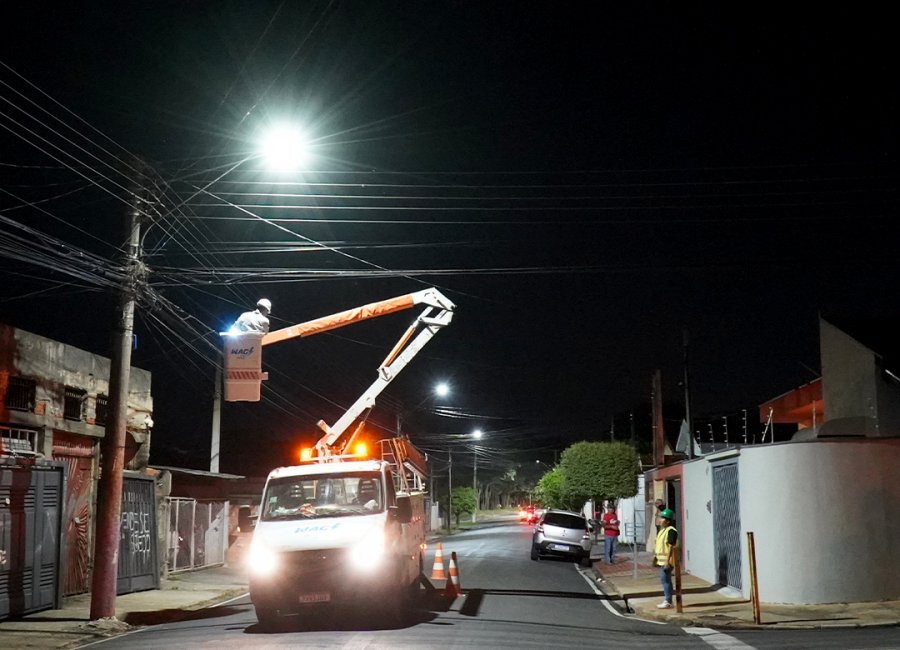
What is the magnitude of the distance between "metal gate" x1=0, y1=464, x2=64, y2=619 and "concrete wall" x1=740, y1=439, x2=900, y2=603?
12.0 meters

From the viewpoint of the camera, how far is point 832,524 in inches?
658

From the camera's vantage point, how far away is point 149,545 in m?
20.6

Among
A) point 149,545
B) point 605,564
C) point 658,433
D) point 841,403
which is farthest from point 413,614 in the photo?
point 658,433

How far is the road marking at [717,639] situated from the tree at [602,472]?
29.6 metres

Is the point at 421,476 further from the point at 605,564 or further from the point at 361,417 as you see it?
the point at 605,564

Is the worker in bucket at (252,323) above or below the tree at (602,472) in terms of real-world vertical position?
above

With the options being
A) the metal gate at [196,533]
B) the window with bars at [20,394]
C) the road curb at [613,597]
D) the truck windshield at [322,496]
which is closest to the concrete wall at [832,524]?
the road curb at [613,597]

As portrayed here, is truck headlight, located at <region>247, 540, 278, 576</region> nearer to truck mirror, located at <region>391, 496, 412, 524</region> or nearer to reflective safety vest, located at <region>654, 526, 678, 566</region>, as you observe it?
truck mirror, located at <region>391, 496, 412, 524</region>

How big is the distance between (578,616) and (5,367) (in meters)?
10.5

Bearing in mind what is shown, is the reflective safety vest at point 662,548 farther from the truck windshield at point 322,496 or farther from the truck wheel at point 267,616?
the truck wheel at point 267,616

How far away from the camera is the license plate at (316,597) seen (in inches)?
506

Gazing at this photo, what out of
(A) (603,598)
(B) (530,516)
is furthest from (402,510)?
(B) (530,516)

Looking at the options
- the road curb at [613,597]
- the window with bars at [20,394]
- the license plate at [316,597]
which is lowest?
the road curb at [613,597]

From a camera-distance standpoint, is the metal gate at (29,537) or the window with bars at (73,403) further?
the window with bars at (73,403)
